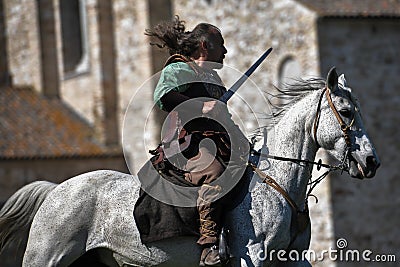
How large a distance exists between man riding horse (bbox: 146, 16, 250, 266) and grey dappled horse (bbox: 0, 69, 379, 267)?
184 millimetres

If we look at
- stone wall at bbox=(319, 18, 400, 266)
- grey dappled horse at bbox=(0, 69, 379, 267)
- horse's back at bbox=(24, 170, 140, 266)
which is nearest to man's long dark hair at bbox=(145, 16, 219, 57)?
grey dappled horse at bbox=(0, 69, 379, 267)

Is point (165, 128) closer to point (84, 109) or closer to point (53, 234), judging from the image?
point (53, 234)

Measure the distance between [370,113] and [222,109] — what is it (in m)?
10.7

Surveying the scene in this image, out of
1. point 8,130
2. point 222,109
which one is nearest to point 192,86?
point 222,109

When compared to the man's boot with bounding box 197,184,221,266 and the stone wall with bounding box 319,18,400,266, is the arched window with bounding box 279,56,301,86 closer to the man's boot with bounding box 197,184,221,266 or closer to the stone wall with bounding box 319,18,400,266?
the stone wall with bounding box 319,18,400,266

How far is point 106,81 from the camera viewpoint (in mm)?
22547

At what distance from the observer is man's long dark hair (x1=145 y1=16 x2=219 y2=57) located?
7.07m

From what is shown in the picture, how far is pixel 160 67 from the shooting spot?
21.6 m

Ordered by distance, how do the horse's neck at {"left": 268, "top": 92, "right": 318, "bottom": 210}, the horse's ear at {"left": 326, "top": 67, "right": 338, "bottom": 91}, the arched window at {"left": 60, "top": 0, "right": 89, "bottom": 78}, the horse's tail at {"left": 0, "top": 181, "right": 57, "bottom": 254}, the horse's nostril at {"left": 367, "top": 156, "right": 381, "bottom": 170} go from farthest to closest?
the arched window at {"left": 60, "top": 0, "right": 89, "bottom": 78} → the horse's tail at {"left": 0, "top": 181, "right": 57, "bottom": 254} → the horse's neck at {"left": 268, "top": 92, "right": 318, "bottom": 210} → the horse's ear at {"left": 326, "top": 67, "right": 338, "bottom": 91} → the horse's nostril at {"left": 367, "top": 156, "right": 381, "bottom": 170}

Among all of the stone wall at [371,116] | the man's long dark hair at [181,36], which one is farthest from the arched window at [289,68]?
the man's long dark hair at [181,36]

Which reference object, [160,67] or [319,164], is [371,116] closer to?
[160,67]

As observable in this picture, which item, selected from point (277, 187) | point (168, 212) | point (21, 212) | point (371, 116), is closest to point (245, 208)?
point (277, 187)

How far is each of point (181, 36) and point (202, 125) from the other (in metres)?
0.74

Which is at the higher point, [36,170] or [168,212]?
[168,212]
